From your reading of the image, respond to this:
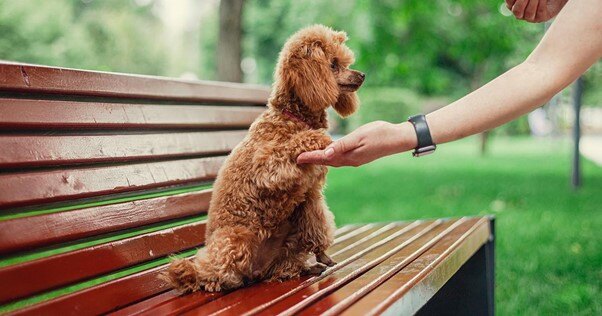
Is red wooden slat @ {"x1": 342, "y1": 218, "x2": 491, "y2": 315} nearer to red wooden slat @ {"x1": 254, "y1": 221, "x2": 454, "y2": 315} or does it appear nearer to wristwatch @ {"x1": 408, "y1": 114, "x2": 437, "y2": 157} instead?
red wooden slat @ {"x1": 254, "y1": 221, "x2": 454, "y2": 315}

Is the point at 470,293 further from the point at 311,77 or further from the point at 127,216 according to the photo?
the point at 127,216

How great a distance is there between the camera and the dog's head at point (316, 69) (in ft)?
8.06

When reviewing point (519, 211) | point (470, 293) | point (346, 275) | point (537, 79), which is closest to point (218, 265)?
point (346, 275)

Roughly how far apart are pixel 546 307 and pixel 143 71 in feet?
111

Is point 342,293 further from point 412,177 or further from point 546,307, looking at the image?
point 412,177

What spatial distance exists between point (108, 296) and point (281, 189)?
2.26 feet

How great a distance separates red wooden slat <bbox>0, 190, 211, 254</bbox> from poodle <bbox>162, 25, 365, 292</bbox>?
0.28 meters

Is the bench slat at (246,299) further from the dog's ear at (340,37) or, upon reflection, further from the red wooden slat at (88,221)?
the dog's ear at (340,37)

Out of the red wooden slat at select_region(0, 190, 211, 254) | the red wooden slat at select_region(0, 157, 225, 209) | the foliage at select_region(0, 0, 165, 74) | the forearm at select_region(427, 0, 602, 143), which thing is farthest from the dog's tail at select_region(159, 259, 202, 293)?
the foliage at select_region(0, 0, 165, 74)

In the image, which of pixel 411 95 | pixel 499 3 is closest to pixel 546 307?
pixel 499 3

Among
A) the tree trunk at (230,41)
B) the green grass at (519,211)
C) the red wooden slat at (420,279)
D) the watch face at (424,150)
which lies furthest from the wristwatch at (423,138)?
the tree trunk at (230,41)

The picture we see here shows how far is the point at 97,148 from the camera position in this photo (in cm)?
245

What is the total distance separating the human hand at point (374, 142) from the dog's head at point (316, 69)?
36cm

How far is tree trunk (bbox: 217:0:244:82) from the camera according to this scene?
8523 millimetres
